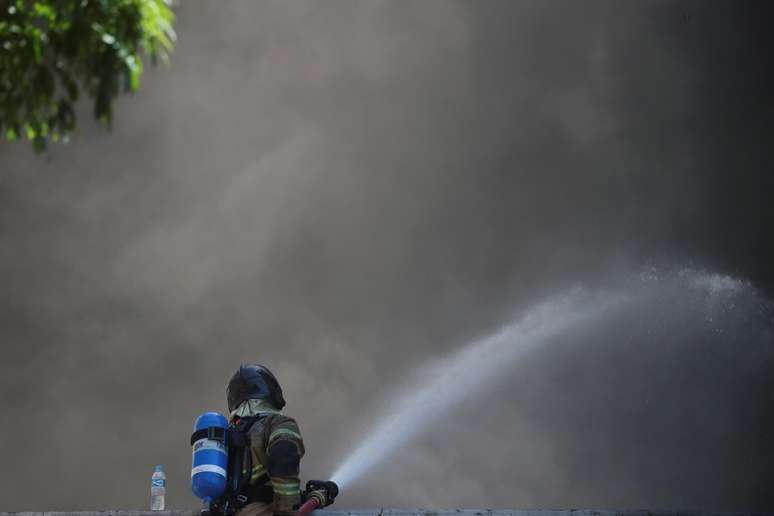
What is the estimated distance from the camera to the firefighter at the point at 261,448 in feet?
35.2

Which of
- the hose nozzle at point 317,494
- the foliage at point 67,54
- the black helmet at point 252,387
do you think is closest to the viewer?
the foliage at point 67,54

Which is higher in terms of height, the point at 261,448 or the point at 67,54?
the point at 67,54

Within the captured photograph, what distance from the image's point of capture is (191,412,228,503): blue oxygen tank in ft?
35.5

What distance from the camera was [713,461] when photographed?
95.3 ft

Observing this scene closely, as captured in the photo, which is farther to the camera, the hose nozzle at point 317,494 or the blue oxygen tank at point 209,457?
the blue oxygen tank at point 209,457

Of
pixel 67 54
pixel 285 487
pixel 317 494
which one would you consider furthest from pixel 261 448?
pixel 67 54

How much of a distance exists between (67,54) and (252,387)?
5574 mm

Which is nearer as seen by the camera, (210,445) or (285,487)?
(285,487)

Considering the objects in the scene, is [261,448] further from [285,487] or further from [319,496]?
[319,496]

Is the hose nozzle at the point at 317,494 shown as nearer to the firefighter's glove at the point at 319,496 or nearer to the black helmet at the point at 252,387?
the firefighter's glove at the point at 319,496

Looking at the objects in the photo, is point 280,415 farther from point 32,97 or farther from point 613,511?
point 32,97

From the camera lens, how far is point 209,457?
11.0 meters

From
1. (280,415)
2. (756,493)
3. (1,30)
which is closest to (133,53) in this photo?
(1,30)

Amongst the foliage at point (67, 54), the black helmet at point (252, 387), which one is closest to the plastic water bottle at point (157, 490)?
the black helmet at point (252, 387)
